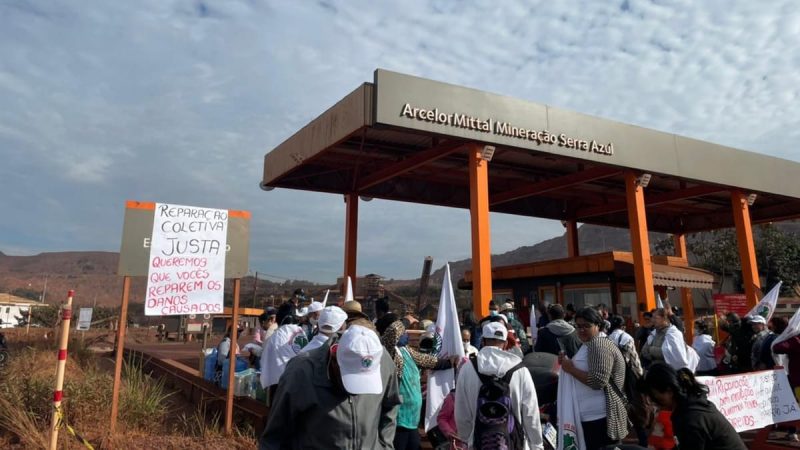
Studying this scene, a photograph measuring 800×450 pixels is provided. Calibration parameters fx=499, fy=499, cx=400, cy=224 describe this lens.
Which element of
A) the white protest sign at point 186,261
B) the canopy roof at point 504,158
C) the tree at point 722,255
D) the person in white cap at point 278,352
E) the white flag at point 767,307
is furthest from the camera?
the tree at point 722,255

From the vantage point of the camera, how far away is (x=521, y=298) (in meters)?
19.9

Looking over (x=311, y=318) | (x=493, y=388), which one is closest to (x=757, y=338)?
(x=493, y=388)

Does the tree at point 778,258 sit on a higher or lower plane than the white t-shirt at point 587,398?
higher

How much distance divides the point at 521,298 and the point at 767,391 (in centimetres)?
1394

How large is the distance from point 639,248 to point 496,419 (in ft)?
43.1

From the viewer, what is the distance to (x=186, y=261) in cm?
616

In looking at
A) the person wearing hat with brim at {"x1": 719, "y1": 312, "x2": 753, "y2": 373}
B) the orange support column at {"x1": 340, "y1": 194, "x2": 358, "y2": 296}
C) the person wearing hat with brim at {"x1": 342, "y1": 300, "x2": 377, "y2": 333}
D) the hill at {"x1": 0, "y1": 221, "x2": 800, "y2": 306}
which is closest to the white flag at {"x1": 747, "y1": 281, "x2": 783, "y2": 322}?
→ the person wearing hat with brim at {"x1": 719, "y1": 312, "x2": 753, "y2": 373}

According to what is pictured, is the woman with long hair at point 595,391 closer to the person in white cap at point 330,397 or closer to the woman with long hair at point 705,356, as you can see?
the person in white cap at point 330,397

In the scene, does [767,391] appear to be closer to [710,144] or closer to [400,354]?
[400,354]

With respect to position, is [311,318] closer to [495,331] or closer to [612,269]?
[495,331]

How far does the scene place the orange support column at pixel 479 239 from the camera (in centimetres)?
1170

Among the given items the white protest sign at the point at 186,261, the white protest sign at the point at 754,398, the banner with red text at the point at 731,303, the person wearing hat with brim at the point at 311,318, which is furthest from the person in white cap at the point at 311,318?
the banner with red text at the point at 731,303

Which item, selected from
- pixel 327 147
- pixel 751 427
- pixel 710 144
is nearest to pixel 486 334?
pixel 751 427

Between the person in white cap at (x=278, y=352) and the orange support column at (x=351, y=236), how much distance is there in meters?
9.49
